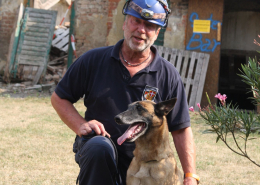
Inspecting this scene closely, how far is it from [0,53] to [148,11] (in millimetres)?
10909

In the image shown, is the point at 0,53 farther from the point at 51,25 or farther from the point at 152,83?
the point at 152,83

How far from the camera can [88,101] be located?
11.0 ft

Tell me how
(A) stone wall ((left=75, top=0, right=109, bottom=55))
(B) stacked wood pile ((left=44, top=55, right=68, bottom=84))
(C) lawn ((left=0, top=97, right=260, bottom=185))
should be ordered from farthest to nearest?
(B) stacked wood pile ((left=44, top=55, right=68, bottom=84)) → (A) stone wall ((left=75, top=0, right=109, bottom=55)) → (C) lawn ((left=0, top=97, right=260, bottom=185))

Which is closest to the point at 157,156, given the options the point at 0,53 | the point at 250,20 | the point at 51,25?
the point at 51,25

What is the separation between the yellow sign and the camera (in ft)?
33.1

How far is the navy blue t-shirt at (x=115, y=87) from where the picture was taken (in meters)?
3.24

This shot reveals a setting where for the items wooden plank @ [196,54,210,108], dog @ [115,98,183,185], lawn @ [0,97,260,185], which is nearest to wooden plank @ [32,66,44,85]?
lawn @ [0,97,260,185]

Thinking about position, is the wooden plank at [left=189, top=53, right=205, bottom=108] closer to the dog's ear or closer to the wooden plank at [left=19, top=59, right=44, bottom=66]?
the wooden plank at [left=19, top=59, right=44, bottom=66]

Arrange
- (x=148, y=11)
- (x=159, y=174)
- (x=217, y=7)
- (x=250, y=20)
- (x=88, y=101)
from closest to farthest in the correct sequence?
1. (x=159, y=174)
2. (x=148, y=11)
3. (x=88, y=101)
4. (x=217, y=7)
5. (x=250, y=20)

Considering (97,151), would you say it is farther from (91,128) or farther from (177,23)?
(177,23)

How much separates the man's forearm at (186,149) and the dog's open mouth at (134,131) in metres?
0.52

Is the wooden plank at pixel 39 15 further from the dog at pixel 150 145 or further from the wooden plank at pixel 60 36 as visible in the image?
the dog at pixel 150 145

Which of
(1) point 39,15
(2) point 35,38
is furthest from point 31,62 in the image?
(1) point 39,15

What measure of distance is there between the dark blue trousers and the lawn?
7.03 feet
